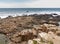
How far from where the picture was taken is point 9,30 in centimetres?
1523

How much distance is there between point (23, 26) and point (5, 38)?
12.0ft

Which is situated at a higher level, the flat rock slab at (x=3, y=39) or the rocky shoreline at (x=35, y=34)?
the rocky shoreline at (x=35, y=34)

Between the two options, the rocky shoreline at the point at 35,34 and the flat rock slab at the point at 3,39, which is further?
the flat rock slab at the point at 3,39

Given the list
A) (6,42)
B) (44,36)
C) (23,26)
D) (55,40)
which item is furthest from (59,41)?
(23,26)

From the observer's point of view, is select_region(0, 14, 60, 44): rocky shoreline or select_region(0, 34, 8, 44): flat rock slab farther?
select_region(0, 34, 8, 44): flat rock slab

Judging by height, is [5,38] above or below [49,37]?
below

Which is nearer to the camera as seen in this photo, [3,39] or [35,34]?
[35,34]

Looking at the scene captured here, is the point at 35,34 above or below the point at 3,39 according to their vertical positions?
above

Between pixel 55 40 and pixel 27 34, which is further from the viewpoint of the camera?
pixel 27 34

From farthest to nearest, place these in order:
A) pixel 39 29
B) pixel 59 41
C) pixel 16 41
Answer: pixel 39 29, pixel 16 41, pixel 59 41

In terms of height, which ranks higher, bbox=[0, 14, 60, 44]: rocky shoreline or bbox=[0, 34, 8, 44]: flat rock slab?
bbox=[0, 14, 60, 44]: rocky shoreline

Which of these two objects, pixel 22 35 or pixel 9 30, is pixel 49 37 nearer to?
pixel 22 35

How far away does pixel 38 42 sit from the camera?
28.6 feet

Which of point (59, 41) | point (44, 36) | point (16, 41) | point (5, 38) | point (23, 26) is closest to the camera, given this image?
point (59, 41)
